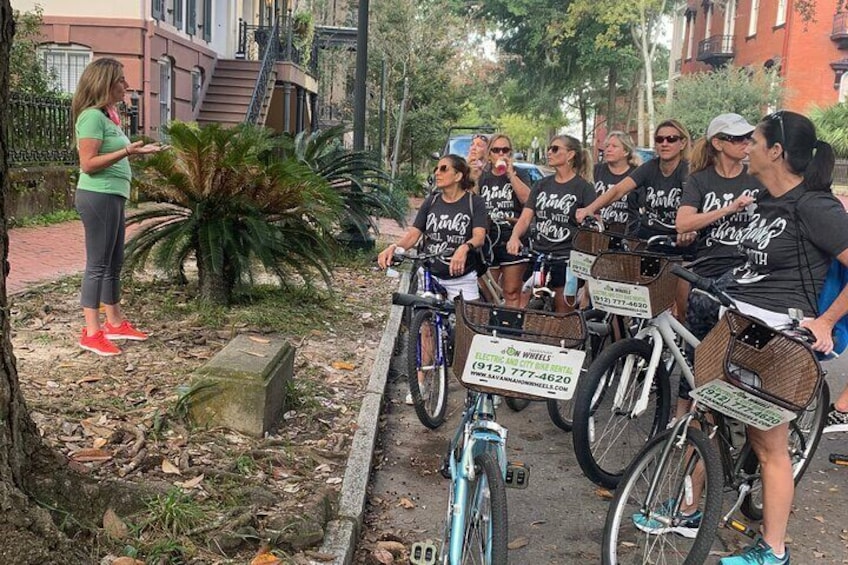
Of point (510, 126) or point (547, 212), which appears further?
point (510, 126)

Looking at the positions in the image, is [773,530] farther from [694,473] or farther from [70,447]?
[70,447]

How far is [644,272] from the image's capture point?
4574 millimetres

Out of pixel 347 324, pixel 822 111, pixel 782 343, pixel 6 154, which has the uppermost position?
pixel 822 111

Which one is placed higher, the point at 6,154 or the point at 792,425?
the point at 6,154

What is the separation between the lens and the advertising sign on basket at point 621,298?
444cm

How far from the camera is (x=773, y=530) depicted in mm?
3590

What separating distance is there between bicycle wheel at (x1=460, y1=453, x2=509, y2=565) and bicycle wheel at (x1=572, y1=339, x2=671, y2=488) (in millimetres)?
1268

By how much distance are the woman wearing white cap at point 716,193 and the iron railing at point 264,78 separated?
1658 cm

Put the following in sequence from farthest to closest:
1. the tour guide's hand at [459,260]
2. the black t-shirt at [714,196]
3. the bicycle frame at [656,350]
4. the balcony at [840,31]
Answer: the balcony at [840,31] < the tour guide's hand at [459,260] < the black t-shirt at [714,196] < the bicycle frame at [656,350]

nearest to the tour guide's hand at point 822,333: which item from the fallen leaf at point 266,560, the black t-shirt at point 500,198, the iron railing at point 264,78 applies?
the fallen leaf at point 266,560

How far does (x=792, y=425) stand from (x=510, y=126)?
80.4 meters

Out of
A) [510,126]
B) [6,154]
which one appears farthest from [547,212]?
[510,126]

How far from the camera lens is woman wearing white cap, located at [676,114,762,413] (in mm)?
4602

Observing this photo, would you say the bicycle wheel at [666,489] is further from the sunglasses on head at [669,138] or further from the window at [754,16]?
the window at [754,16]
